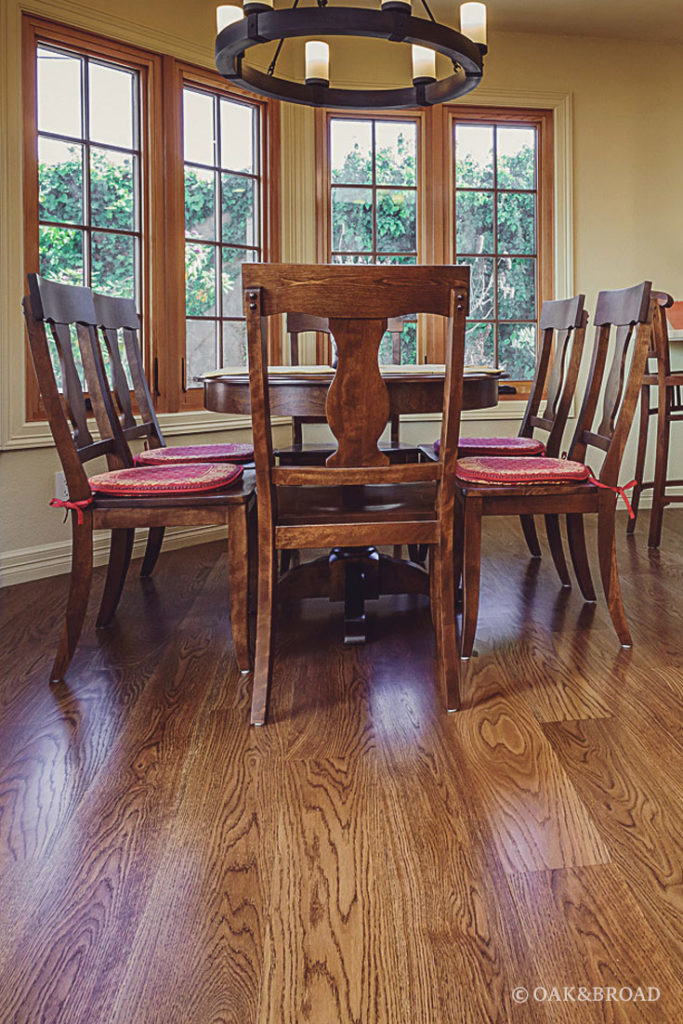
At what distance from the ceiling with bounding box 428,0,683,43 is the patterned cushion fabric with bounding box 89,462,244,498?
317cm

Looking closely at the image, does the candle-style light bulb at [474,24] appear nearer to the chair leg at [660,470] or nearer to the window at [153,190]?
the window at [153,190]

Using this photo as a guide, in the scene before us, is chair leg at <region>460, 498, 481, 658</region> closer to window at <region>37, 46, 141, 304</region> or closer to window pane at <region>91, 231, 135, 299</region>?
window pane at <region>91, 231, 135, 299</region>

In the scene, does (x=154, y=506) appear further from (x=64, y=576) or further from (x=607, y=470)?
(x=64, y=576)

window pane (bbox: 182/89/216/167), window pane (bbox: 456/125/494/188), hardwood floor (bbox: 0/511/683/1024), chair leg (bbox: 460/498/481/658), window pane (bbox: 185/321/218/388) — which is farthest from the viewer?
window pane (bbox: 456/125/494/188)

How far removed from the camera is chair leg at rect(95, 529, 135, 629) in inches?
102

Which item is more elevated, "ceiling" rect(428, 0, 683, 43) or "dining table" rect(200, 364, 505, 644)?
"ceiling" rect(428, 0, 683, 43)

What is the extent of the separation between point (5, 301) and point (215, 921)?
106 inches

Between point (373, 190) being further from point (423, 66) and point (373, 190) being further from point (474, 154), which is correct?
point (423, 66)

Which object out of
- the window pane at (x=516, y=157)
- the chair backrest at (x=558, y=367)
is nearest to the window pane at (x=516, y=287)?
the window pane at (x=516, y=157)

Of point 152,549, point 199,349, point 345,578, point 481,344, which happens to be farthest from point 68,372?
point 481,344

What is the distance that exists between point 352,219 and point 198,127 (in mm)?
1016

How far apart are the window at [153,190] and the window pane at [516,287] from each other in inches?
54.0

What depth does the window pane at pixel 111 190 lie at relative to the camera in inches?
142

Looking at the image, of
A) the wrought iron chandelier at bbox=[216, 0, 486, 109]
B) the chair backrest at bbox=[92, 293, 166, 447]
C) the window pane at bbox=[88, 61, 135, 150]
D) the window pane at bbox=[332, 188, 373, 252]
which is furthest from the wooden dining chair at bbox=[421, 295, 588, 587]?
the window pane at bbox=[88, 61, 135, 150]
